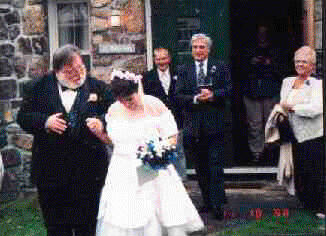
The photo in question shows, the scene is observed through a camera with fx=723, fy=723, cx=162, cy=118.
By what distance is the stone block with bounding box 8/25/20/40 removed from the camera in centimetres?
1046

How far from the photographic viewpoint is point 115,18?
1023 cm

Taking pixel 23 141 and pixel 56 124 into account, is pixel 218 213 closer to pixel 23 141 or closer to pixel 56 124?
pixel 56 124

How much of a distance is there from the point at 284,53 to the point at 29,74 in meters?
3.84

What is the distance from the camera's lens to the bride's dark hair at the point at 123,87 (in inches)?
240

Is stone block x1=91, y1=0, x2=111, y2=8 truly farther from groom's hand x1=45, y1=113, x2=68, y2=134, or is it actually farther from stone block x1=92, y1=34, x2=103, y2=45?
groom's hand x1=45, y1=113, x2=68, y2=134

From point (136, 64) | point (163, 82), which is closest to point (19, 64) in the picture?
point (136, 64)

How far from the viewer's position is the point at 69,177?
20.4 feet

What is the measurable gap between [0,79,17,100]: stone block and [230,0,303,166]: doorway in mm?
3323

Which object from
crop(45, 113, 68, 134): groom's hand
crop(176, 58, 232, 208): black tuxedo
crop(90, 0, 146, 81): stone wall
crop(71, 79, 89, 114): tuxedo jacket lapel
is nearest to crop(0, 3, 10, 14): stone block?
crop(90, 0, 146, 81): stone wall

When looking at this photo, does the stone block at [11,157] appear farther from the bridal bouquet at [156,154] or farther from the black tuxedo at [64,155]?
the bridal bouquet at [156,154]

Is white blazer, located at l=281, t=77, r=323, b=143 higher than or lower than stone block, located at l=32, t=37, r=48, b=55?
lower

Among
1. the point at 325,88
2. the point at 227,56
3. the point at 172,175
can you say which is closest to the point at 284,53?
the point at 227,56

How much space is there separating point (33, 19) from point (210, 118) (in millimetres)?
3525

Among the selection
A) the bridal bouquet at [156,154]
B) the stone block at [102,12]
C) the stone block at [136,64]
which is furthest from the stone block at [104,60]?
the bridal bouquet at [156,154]
